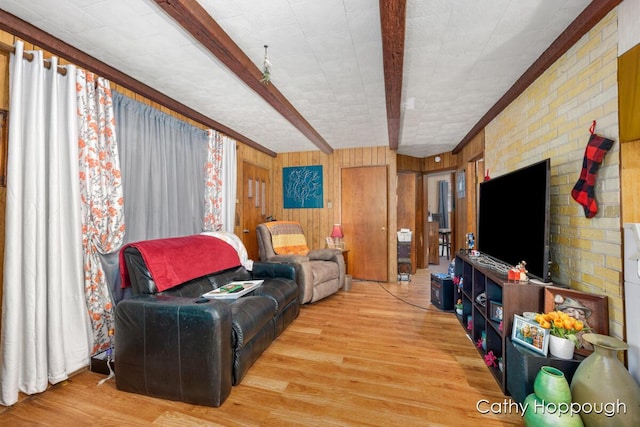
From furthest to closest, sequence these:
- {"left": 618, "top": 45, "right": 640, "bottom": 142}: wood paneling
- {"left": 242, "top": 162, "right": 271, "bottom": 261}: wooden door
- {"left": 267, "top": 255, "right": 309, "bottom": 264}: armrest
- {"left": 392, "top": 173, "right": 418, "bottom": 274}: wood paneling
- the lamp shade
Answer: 1. {"left": 392, "top": 173, "right": 418, "bottom": 274}: wood paneling
2. the lamp shade
3. {"left": 242, "top": 162, "right": 271, "bottom": 261}: wooden door
4. {"left": 267, "top": 255, "right": 309, "bottom": 264}: armrest
5. {"left": 618, "top": 45, "right": 640, "bottom": 142}: wood paneling

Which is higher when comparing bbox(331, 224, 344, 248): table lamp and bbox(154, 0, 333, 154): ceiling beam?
bbox(154, 0, 333, 154): ceiling beam

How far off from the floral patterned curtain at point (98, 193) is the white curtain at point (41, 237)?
0.08 meters

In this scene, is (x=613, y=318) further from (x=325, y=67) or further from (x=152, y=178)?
(x=152, y=178)

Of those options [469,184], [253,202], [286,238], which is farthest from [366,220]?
[253,202]

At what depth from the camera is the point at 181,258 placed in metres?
2.20

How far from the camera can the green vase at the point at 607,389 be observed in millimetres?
1182

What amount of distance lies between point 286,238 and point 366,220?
1.45 m

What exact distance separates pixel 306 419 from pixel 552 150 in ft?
8.00

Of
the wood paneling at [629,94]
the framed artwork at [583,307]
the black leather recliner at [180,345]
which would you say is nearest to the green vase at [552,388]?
the framed artwork at [583,307]

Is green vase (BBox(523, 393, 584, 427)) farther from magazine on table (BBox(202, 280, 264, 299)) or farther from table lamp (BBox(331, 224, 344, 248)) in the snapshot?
table lamp (BBox(331, 224, 344, 248))

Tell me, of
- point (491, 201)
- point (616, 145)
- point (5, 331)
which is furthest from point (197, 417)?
point (491, 201)

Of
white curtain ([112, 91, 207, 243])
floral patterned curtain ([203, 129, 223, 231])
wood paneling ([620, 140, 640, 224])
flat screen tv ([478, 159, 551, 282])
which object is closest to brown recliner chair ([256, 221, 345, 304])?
floral patterned curtain ([203, 129, 223, 231])

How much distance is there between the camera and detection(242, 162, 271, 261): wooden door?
4047 mm

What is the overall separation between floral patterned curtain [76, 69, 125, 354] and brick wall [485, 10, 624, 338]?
10.5 ft
